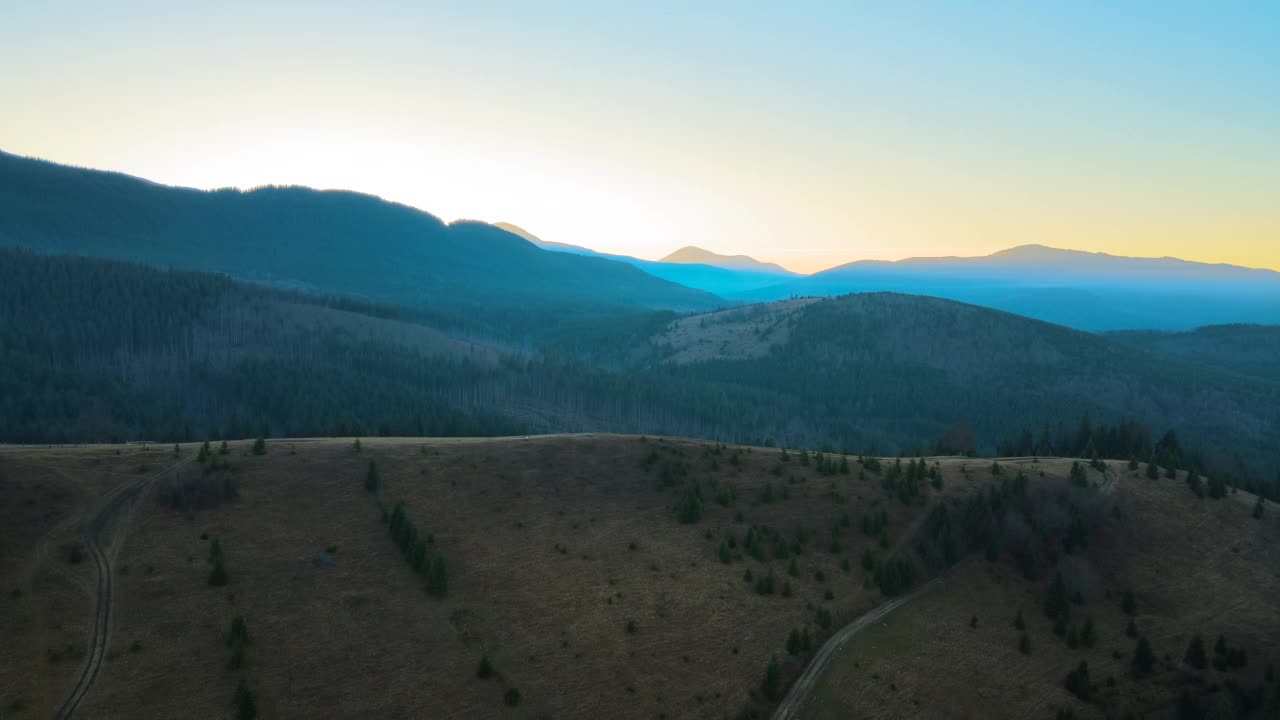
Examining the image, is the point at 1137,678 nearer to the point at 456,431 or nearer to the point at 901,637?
the point at 901,637

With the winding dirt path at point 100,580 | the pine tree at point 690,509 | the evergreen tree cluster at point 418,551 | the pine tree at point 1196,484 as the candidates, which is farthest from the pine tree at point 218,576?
the pine tree at point 1196,484

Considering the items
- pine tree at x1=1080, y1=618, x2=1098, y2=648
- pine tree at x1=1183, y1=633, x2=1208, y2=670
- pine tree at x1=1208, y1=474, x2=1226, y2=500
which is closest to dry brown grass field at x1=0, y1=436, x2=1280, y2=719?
pine tree at x1=1080, y1=618, x2=1098, y2=648

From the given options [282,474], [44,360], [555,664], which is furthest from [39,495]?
[44,360]

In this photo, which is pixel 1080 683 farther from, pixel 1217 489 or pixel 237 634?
pixel 237 634

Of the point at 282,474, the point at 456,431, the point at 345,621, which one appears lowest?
the point at 456,431

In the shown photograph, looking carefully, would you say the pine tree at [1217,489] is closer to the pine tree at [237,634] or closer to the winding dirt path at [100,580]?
the pine tree at [237,634]
